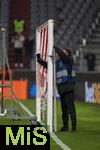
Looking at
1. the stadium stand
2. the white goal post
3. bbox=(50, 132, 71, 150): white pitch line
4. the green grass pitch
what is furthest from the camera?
the stadium stand

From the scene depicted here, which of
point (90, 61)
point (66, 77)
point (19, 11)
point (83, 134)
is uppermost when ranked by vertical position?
point (19, 11)

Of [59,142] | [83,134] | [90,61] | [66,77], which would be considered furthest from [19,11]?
[59,142]

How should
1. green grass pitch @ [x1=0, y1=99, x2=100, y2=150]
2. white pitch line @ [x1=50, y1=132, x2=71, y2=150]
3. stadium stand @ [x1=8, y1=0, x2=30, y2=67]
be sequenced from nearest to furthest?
white pitch line @ [x1=50, y1=132, x2=71, y2=150] < green grass pitch @ [x1=0, y1=99, x2=100, y2=150] < stadium stand @ [x1=8, y1=0, x2=30, y2=67]

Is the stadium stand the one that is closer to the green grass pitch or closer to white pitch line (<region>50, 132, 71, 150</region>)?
the green grass pitch

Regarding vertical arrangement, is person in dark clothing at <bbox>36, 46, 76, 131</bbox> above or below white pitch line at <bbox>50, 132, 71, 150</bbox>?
above

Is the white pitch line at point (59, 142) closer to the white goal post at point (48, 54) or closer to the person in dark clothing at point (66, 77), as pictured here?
the white goal post at point (48, 54)

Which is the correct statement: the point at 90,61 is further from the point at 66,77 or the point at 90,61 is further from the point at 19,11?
the point at 66,77

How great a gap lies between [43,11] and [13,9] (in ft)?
5.16

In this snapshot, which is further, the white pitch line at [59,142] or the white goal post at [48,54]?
the white goal post at [48,54]

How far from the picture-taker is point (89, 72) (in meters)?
26.1

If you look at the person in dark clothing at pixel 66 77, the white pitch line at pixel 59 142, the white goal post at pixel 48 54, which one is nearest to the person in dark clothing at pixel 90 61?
the white goal post at pixel 48 54

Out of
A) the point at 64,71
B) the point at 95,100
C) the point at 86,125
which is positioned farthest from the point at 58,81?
the point at 95,100

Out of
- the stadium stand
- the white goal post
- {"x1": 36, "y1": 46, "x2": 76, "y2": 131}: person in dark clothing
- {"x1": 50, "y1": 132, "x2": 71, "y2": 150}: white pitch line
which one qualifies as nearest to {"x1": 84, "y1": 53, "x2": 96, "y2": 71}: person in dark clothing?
the stadium stand

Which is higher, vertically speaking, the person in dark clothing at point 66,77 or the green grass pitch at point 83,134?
the person in dark clothing at point 66,77
